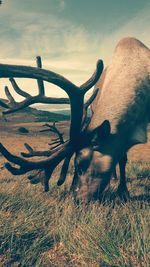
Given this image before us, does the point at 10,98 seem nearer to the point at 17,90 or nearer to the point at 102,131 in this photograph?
the point at 17,90

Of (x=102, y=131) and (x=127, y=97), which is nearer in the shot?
(x=102, y=131)

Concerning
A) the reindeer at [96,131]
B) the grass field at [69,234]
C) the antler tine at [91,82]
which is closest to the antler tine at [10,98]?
the reindeer at [96,131]

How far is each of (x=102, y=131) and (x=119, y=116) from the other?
583 millimetres

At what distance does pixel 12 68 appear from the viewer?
16.9ft

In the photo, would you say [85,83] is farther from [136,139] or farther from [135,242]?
[135,242]

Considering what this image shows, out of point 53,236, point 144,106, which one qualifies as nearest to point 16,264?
point 53,236

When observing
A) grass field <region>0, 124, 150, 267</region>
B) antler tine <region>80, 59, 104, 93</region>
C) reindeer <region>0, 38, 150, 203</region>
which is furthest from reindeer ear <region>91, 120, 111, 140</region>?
grass field <region>0, 124, 150, 267</region>

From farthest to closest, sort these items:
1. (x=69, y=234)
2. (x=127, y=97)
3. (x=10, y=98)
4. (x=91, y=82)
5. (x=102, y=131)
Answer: (x=127, y=97) → (x=10, y=98) → (x=102, y=131) → (x=91, y=82) → (x=69, y=234)

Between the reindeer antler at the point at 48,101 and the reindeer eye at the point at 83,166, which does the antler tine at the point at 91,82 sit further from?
the reindeer eye at the point at 83,166

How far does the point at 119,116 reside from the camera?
6539 mm

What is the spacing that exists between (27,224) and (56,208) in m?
0.61

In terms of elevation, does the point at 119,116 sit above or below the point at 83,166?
above

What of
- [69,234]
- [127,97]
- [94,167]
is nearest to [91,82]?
[127,97]

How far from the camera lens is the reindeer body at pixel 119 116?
6.20 meters
